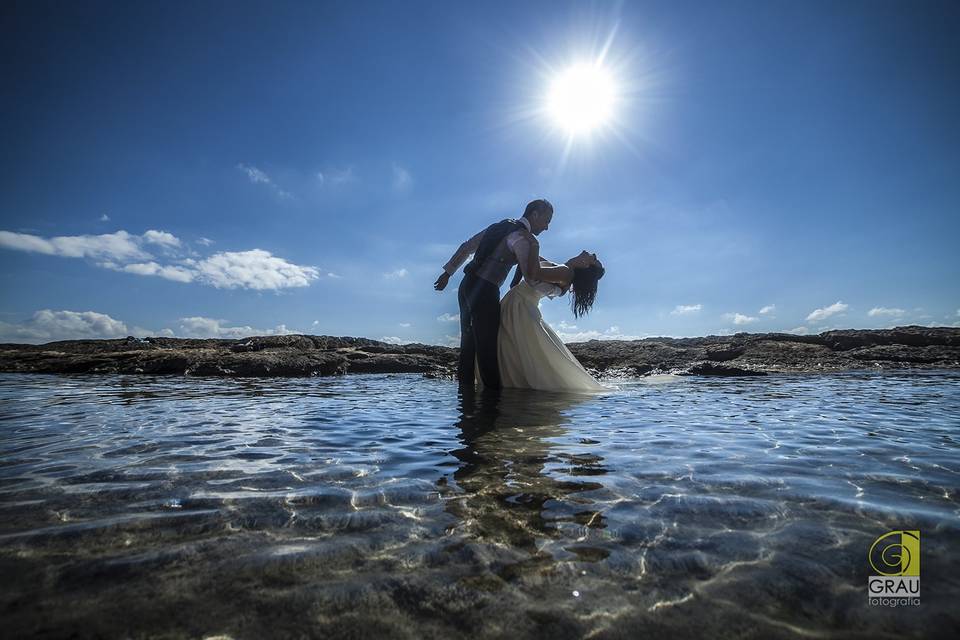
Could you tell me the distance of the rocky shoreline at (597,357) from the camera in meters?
11.3

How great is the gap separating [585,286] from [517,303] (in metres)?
1.21

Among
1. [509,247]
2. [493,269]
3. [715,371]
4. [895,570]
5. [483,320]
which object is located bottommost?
[895,570]

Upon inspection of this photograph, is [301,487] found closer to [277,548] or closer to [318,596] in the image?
[277,548]

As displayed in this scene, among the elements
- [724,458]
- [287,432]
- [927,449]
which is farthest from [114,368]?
[927,449]

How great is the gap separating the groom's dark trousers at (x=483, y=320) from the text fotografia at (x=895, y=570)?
5.28 m

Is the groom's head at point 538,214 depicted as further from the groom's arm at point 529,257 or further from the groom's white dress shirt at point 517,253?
the groom's arm at point 529,257

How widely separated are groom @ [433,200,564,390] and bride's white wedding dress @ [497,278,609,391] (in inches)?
11.8

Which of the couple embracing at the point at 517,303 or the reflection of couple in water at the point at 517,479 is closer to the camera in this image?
the reflection of couple in water at the point at 517,479

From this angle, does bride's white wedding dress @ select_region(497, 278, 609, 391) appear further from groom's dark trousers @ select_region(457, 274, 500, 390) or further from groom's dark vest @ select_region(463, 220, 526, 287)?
groom's dark vest @ select_region(463, 220, 526, 287)

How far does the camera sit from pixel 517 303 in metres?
7.14

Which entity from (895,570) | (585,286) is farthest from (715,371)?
(895,570)

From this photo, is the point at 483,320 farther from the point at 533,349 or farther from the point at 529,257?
the point at 529,257

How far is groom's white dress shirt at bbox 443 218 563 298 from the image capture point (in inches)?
246

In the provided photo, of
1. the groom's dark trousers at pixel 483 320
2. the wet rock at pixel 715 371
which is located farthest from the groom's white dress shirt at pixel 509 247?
the wet rock at pixel 715 371
